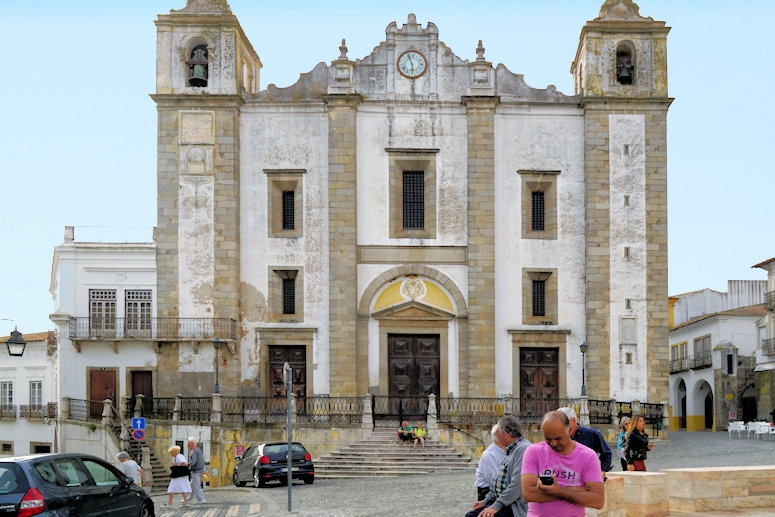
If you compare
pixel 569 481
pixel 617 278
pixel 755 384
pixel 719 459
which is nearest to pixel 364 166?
pixel 617 278

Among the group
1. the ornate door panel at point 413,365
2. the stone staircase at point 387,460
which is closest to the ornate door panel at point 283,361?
the ornate door panel at point 413,365

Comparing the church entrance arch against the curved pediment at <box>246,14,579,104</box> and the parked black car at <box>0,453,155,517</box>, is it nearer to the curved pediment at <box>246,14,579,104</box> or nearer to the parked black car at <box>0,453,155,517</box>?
the curved pediment at <box>246,14,579,104</box>

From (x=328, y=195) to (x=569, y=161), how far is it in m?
7.98

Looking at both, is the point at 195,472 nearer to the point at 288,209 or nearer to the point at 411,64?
the point at 288,209

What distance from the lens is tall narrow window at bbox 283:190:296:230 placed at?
39.5 meters

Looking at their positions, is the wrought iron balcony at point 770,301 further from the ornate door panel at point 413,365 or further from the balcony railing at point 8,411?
the balcony railing at point 8,411

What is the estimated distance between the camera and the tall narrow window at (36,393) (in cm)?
5205

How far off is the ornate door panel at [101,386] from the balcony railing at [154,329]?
1323 mm

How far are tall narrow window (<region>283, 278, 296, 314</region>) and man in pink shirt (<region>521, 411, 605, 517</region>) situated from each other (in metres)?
30.9

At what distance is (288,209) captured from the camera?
39.6m

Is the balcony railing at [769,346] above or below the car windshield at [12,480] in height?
above

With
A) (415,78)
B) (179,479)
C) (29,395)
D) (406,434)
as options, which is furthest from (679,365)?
(179,479)

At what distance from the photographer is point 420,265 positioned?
39.1 m

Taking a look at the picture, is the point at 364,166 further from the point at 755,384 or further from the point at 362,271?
the point at 755,384
